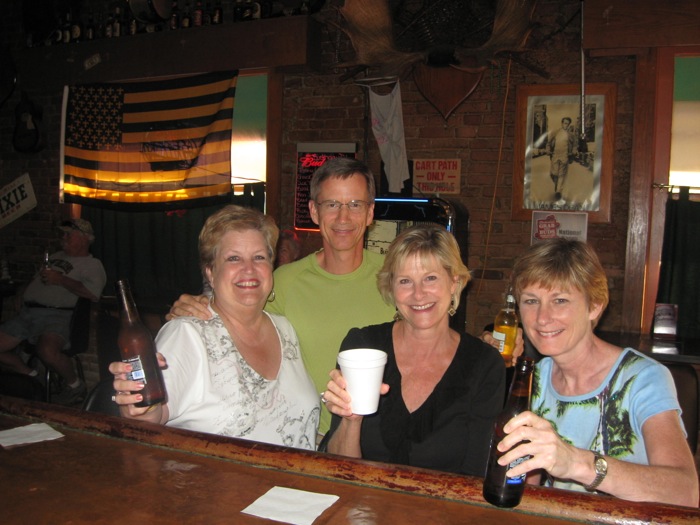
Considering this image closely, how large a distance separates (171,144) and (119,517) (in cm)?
473

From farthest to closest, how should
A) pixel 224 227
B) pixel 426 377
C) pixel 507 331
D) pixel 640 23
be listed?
pixel 640 23 < pixel 507 331 < pixel 224 227 < pixel 426 377

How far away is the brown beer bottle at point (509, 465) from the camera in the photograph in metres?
1.15

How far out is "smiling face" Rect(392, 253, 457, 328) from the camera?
1945 mm

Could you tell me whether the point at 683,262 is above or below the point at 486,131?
below

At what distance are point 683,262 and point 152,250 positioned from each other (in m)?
4.72

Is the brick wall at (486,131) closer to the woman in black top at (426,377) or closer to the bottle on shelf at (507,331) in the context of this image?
the bottle on shelf at (507,331)

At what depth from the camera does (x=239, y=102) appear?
5.51 meters

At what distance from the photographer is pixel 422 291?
1.96m

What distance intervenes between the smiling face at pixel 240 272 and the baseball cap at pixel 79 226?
4132mm

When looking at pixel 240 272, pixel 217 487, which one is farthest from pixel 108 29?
pixel 217 487

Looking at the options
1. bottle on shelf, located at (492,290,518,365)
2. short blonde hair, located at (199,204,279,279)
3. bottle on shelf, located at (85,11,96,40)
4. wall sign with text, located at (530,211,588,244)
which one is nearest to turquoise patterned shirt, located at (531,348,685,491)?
bottle on shelf, located at (492,290,518,365)

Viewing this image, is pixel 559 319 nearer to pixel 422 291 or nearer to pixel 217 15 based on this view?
pixel 422 291

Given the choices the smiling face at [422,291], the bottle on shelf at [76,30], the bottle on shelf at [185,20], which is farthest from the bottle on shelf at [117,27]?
the smiling face at [422,291]

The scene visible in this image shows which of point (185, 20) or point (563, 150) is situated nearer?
point (563, 150)
